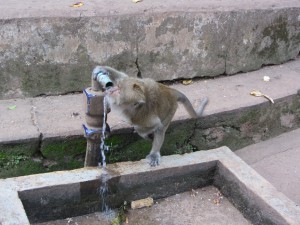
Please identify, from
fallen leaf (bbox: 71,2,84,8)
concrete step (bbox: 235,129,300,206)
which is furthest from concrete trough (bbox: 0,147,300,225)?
fallen leaf (bbox: 71,2,84,8)

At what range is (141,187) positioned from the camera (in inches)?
118

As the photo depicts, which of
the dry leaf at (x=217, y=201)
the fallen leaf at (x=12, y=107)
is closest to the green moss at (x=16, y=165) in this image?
the fallen leaf at (x=12, y=107)

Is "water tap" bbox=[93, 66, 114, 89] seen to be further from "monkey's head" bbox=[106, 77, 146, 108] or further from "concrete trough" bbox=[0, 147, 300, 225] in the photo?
"concrete trough" bbox=[0, 147, 300, 225]

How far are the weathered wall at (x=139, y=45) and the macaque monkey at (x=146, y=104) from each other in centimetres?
70

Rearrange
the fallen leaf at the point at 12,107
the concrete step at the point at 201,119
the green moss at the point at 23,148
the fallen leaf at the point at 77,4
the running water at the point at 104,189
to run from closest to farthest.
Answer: the running water at the point at 104,189, the green moss at the point at 23,148, the concrete step at the point at 201,119, the fallen leaf at the point at 12,107, the fallen leaf at the point at 77,4

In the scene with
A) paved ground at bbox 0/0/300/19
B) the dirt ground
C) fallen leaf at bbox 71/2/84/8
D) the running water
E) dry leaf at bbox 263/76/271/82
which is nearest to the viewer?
the running water

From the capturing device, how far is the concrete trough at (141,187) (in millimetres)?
2660

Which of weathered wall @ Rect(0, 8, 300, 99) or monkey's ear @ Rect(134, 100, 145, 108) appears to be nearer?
monkey's ear @ Rect(134, 100, 145, 108)

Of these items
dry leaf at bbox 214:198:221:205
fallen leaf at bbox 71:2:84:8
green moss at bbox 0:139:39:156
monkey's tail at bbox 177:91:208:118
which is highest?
fallen leaf at bbox 71:2:84:8

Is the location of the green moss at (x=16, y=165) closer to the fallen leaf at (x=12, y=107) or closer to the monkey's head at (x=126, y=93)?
the fallen leaf at (x=12, y=107)

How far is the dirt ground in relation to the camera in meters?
2.95

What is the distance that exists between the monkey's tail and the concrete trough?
45cm

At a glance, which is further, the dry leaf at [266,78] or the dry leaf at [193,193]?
the dry leaf at [266,78]

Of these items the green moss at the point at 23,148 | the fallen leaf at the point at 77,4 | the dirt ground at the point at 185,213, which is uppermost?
the fallen leaf at the point at 77,4
